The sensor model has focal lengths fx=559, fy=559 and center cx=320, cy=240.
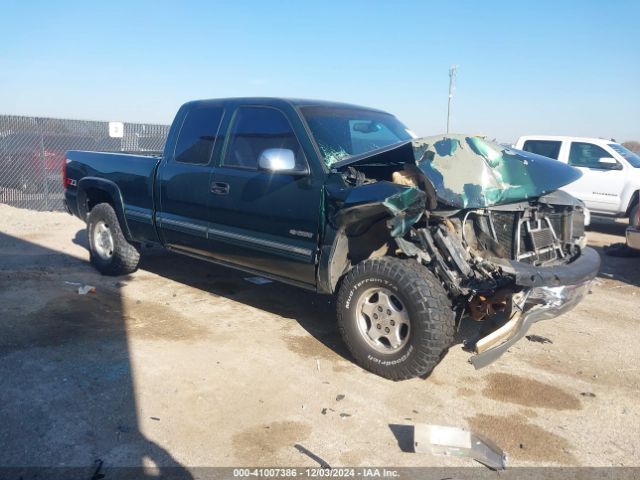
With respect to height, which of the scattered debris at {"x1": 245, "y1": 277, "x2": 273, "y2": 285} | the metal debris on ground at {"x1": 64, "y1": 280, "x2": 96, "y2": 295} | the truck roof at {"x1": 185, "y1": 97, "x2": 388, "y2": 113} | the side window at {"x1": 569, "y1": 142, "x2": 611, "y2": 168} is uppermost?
the truck roof at {"x1": 185, "y1": 97, "x2": 388, "y2": 113}

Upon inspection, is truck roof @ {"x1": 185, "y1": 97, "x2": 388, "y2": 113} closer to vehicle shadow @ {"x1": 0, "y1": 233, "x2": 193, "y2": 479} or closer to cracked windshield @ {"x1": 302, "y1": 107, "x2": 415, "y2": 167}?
cracked windshield @ {"x1": 302, "y1": 107, "x2": 415, "y2": 167}

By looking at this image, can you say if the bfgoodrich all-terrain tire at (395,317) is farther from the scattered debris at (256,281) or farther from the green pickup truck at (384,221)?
the scattered debris at (256,281)

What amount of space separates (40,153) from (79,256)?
17.1 feet

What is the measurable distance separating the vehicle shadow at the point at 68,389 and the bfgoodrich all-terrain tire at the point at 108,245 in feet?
1.13

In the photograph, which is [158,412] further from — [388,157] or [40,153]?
[40,153]

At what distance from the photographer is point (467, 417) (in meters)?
3.62

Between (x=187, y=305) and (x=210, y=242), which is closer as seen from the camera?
(x=210, y=242)

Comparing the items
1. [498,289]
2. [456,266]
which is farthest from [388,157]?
[498,289]

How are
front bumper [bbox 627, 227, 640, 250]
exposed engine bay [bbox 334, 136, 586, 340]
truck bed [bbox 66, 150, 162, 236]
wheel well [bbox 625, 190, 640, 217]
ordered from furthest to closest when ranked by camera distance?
wheel well [bbox 625, 190, 640, 217] < front bumper [bbox 627, 227, 640, 250] < truck bed [bbox 66, 150, 162, 236] < exposed engine bay [bbox 334, 136, 586, 340]

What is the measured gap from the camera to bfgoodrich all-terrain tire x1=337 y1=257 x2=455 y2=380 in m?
3.73

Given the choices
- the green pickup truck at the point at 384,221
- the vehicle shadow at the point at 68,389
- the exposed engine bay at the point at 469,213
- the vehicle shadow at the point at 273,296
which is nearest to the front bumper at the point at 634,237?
the green pickup truck at the point at 384,221

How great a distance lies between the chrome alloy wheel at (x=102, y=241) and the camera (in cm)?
650

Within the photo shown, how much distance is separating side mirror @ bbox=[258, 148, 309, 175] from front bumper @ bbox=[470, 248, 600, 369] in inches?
71.4

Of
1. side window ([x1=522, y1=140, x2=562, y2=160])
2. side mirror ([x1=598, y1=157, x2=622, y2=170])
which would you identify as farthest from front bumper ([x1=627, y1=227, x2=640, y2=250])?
side window ([x1=522, y1=140, x2=562, y2=160])
